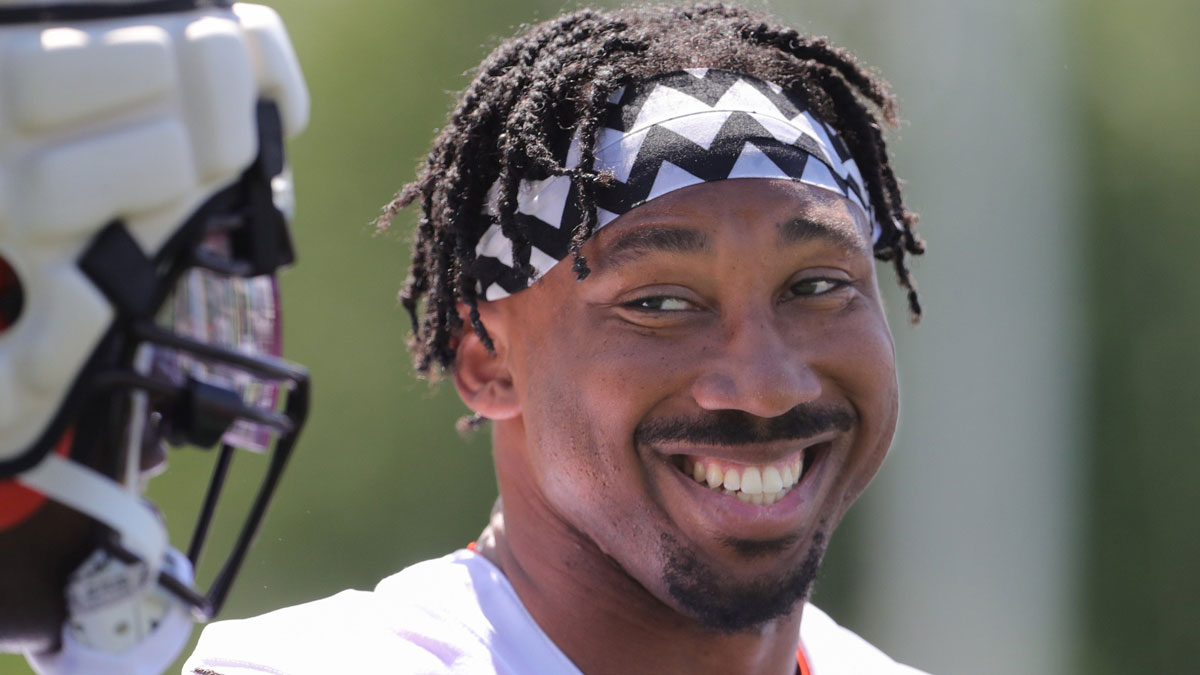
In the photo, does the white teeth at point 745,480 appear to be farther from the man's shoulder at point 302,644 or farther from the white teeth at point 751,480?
the man's shoulder at point 302,644

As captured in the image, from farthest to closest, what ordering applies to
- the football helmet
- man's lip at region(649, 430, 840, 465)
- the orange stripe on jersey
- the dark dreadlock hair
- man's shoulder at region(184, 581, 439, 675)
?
the orange stripe on jersey → the dark dreadlock hair → man's lip at region(649, 430, 840, 465) → man's shoulder at region(184, 581, 439, 675) → the football helmet

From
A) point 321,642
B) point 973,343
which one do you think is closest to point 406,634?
point 321,642

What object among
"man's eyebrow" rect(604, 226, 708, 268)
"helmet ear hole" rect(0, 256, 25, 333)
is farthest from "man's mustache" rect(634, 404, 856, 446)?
"helmet ear hole" rect(0, 256, 25, 333)

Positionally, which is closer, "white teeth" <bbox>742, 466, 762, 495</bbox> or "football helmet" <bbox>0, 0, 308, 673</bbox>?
"football helmet" <bbox>0, 0, 308, 673</bbox>

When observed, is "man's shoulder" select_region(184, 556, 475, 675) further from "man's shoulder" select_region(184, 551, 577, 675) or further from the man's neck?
the man's neck

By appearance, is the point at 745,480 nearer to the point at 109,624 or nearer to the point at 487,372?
the point at 487,372

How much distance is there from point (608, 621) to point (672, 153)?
2.70 feet

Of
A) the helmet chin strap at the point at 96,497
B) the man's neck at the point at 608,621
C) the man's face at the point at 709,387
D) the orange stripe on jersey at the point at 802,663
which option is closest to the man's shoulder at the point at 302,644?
the man's neck at the point at 608,621

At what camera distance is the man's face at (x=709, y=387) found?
2.38 metres

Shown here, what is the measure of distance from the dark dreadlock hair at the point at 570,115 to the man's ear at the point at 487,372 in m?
0.03

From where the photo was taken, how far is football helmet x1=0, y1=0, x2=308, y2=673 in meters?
1.25

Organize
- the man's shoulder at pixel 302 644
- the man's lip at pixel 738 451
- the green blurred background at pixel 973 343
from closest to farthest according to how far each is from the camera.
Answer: the man's shoulder at pixel 302 644 → the man's lip at pixel 738 451 → the green blurred background at pixel 973 343

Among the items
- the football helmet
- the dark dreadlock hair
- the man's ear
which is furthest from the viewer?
the man's ear

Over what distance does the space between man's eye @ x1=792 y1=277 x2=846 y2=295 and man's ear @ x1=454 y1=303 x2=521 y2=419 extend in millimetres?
550
